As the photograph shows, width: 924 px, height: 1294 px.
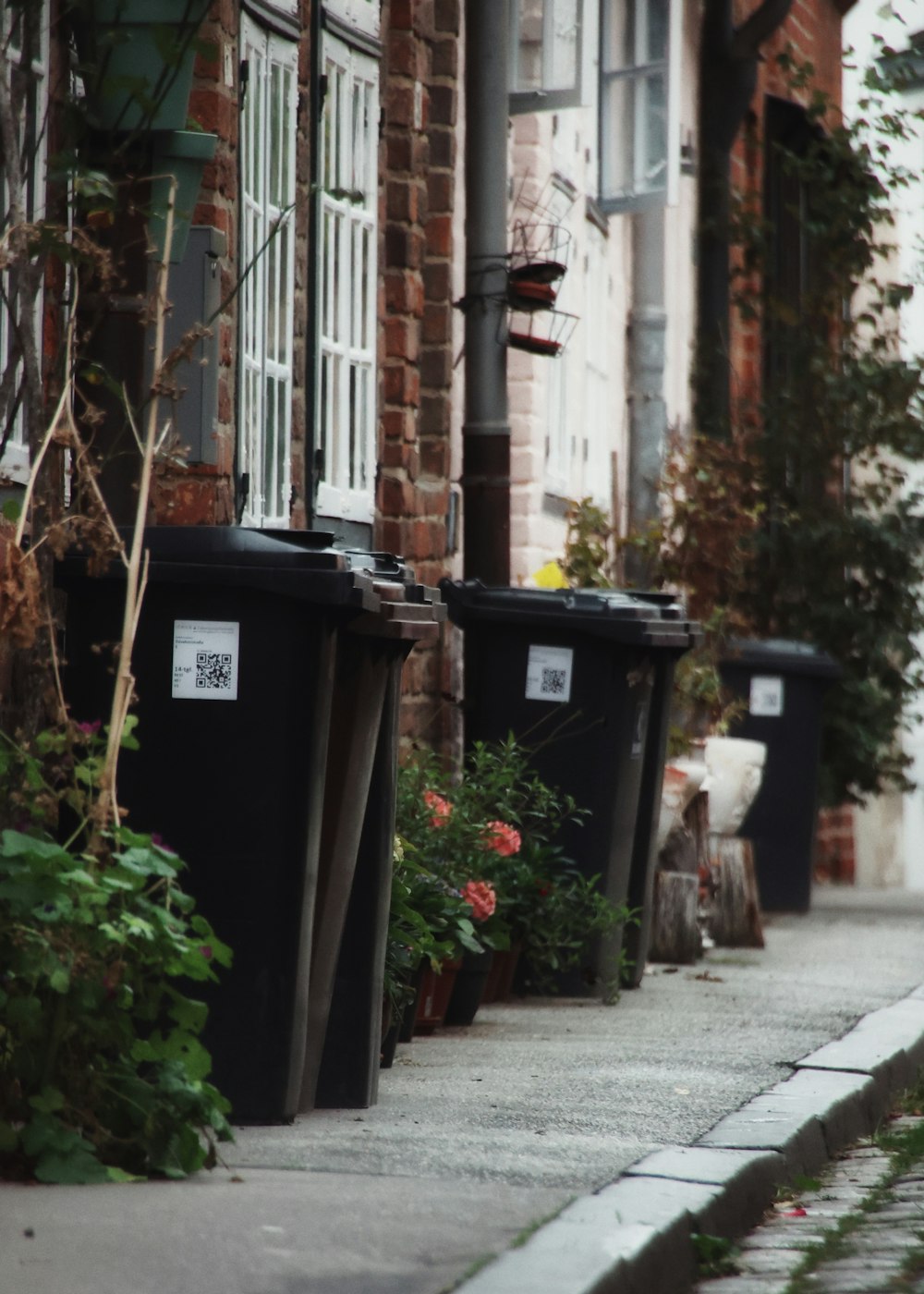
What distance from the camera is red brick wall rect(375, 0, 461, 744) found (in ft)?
29.6

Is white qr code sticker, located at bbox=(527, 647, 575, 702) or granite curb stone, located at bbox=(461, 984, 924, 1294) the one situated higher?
white qr code sticker, located at bbox=(527, 647, 575, 702)

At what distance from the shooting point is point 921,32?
1544 centimetres

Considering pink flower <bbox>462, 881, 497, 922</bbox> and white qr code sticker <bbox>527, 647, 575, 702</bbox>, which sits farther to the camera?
Answer: white qr code sticker <bbox>527, 647, 575, 702</bbox>

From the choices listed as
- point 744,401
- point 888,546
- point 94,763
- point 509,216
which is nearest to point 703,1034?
point 94,763

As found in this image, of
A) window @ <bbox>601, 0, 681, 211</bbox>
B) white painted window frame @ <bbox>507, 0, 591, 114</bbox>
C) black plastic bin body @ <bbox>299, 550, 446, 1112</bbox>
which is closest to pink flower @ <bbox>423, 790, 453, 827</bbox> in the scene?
black plastic bin body @ <bbox>299, 550, 446, 1112</bbox>

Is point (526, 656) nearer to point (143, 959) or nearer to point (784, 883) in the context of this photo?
point (143, 959)

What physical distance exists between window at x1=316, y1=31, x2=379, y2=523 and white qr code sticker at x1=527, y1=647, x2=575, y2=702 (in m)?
0.87

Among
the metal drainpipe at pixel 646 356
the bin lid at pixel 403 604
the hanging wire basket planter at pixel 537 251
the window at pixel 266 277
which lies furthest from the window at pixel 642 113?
the bin lid at pixel 403 604

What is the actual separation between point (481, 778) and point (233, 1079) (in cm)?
268

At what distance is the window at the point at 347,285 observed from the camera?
8.37 metres

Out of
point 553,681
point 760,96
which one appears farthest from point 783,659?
point 760,96

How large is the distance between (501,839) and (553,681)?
839mm

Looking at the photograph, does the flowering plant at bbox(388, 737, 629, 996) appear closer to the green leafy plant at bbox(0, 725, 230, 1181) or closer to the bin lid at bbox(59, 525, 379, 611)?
the bin lid at bbox(59, 525, 379, 611)

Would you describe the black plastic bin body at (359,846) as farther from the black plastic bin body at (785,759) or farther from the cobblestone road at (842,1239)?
the black plastic bin body at (785,759)
